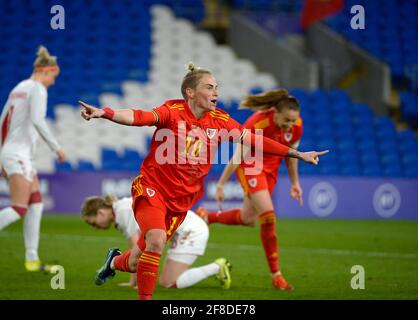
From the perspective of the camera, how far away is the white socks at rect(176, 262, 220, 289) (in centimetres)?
779

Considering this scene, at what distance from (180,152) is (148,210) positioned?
1.74 feet

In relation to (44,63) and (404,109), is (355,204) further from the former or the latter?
(44,63)

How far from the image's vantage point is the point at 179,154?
632 cm

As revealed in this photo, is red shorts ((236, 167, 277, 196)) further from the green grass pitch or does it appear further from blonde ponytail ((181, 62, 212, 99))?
blonde ponytail ((181, 62, 212, 99))

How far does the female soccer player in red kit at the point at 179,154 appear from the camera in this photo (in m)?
6.11

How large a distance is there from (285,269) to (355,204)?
873 cm

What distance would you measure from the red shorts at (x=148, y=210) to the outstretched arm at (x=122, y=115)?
55 cm

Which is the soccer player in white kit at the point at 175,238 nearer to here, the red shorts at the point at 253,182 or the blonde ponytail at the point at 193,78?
the red shorts at the point at 253,182

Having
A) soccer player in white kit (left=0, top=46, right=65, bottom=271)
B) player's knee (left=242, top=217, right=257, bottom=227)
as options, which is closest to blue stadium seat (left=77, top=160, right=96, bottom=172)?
soccer player in white kit (left=0, top=46, right=65, bottom=271)

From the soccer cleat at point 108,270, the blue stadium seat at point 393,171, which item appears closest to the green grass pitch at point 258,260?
the soccer cleat at point 108,270

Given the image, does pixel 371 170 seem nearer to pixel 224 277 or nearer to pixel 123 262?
pixel 224 277

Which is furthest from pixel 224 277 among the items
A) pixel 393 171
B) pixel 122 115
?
pixel 393 171
